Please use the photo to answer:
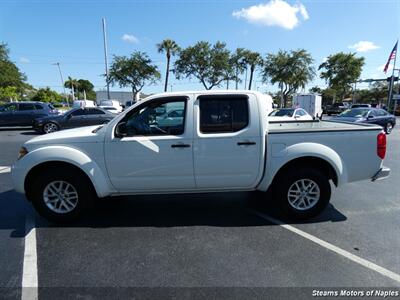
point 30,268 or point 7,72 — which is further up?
point 7,72

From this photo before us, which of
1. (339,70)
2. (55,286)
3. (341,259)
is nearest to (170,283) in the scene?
(55,286)

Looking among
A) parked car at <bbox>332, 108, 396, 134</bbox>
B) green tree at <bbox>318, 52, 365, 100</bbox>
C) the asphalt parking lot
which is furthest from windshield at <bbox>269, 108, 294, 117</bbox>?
green tree at <bbox>318, 52, 365, 100</bbox>

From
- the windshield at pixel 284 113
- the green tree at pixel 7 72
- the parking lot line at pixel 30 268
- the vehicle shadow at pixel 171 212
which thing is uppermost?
the green tree at pixel 7 72

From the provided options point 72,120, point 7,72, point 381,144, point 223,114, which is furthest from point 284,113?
point 7,72

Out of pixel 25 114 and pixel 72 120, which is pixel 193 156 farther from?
pixel 25 114

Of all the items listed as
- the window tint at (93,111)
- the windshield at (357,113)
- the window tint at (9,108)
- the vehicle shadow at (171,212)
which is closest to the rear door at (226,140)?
the vehicle shadow at (171,212)

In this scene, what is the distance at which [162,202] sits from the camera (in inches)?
181

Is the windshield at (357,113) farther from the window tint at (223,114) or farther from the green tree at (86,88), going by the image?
the green tree at (86,88)

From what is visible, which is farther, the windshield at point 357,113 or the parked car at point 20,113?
the parked car at point 20,113

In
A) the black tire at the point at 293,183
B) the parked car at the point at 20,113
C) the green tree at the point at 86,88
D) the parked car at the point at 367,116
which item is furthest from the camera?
the green tree at the point at 86,88

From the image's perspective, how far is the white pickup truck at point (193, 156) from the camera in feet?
11.6

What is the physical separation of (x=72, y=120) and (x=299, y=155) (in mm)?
13088

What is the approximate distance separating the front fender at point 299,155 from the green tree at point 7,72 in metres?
49.7

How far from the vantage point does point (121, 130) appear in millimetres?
3574
